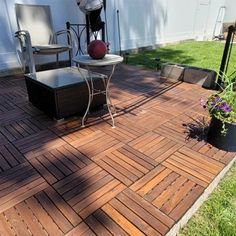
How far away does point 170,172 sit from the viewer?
5.31 ft

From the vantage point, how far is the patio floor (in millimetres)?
1255

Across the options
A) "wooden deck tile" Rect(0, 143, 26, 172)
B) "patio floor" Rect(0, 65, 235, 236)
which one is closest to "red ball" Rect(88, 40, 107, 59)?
"patio floor" Rect(0, 65, 235, 236)

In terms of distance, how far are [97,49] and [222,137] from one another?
4.04ft

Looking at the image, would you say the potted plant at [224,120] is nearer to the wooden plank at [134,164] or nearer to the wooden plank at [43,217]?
the wooden plank at [134,164]

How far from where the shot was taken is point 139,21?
583 centimetres

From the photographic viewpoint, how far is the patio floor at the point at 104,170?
4.12 feet

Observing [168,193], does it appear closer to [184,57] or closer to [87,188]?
[87,188]

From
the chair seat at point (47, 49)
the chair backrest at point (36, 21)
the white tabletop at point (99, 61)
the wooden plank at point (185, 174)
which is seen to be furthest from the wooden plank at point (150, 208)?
the chair backrest at point (36, 21)

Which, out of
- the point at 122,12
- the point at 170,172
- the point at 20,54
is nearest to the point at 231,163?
the point at 170,172

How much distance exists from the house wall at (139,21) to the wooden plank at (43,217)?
122 inches

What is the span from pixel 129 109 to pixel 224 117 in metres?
1.11

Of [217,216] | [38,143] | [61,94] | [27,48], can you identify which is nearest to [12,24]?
[27,48]

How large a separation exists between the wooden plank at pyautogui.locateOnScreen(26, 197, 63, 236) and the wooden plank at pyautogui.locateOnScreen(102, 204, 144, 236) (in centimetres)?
27

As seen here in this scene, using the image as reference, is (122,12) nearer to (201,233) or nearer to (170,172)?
(170,172)
